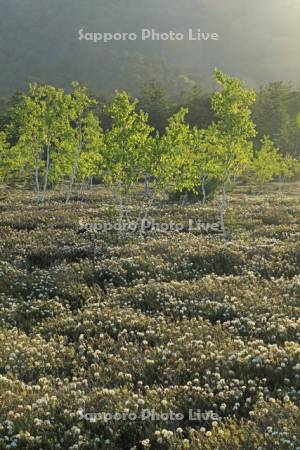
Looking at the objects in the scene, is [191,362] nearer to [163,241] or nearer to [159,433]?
[159,433]

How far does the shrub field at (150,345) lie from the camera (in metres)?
8.84

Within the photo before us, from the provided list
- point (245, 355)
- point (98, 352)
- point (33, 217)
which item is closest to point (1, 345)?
point (98, 352)

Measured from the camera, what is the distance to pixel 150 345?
42.1 ft

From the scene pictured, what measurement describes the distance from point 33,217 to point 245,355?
926 inches

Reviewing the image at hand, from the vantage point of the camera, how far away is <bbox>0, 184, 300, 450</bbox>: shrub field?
8.84 m

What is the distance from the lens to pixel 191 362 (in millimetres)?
11344

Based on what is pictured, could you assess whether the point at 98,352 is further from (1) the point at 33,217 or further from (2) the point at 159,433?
(1) the point at 33,217

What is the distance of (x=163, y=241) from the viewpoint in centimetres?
2516

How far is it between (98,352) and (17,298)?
657 cm

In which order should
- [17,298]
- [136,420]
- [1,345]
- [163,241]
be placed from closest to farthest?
[136,420] → [1,345] → [17,298] → [163,241]

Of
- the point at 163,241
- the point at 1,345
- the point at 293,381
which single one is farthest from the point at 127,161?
the point at 293,381

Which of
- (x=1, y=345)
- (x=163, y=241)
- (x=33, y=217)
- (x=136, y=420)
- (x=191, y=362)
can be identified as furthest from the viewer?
(x=33, y=217)

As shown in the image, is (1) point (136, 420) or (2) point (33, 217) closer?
(1) point (136, 420)

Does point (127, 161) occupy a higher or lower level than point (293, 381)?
higher
